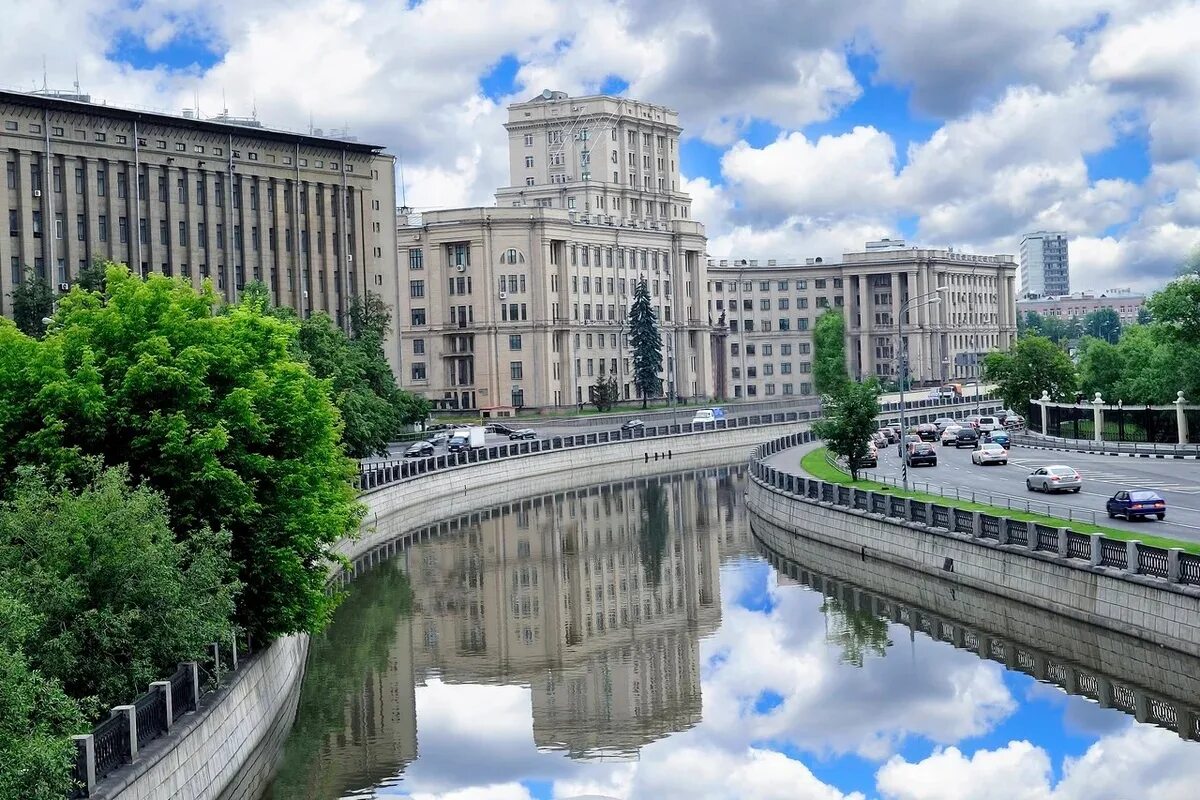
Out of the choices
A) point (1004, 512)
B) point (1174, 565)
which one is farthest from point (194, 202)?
point (1174, 565)

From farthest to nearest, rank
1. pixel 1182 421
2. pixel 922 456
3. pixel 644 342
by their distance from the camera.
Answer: pixel 644 342 < pixel 1182 421 < pixel 922 456

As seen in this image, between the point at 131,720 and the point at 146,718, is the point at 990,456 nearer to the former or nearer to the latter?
the point at 146,718

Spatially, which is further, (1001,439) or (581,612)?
(1001,439)

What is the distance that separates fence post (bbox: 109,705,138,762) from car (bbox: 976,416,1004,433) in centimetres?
9914

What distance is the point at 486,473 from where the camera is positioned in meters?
115

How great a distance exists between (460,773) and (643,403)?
15590cm

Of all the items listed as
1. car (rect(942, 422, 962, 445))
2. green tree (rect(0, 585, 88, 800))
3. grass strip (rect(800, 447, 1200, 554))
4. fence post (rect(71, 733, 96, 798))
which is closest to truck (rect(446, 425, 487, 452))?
car (rect(942, 422, 962, 445))

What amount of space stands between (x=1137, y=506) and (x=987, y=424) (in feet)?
246

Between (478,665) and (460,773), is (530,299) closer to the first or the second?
(478,665)

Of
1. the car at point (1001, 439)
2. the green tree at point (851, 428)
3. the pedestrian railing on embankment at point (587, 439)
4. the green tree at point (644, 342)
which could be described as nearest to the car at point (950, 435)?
the car at point (1001, 439)

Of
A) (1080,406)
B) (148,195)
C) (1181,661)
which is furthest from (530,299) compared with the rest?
(1181,661)

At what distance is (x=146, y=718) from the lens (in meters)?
31.7

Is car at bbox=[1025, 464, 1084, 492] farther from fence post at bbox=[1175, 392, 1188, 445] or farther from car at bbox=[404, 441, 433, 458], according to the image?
car at bbox=[404, 441, 433, 458]

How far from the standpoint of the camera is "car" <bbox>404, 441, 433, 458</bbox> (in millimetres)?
123562
